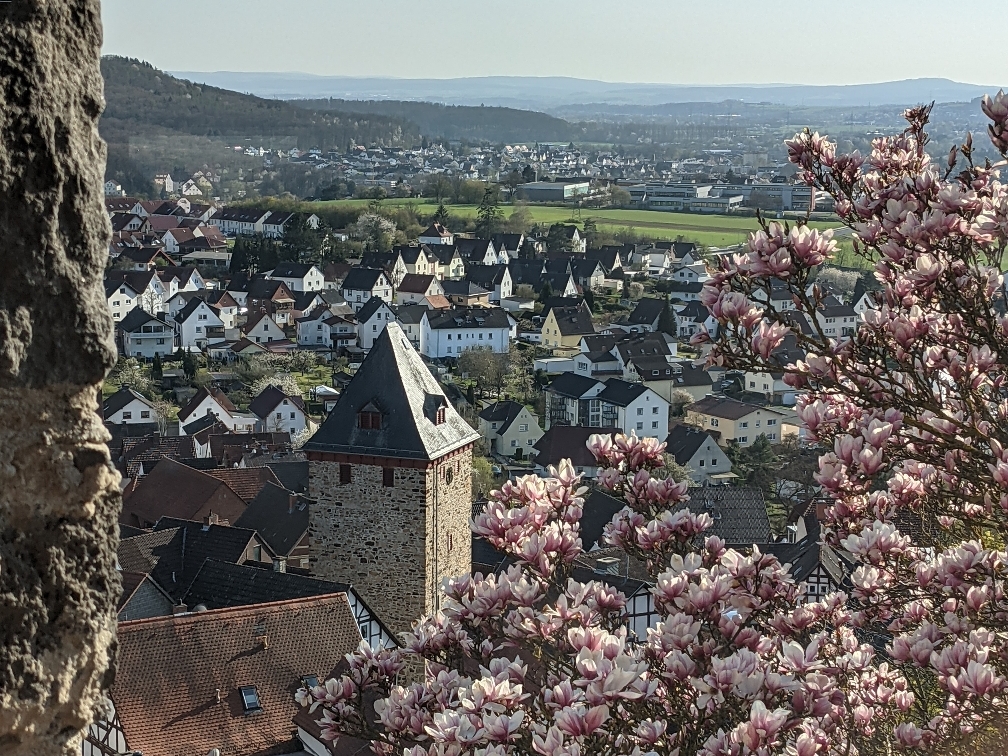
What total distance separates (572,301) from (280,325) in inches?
565

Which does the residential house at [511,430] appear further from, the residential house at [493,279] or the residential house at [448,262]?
the residential house at [448,262]

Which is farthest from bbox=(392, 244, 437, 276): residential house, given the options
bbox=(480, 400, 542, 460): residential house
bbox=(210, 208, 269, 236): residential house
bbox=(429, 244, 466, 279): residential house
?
bbox=(480, 400, 542, 460): residential house

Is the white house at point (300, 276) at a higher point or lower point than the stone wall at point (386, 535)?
lower

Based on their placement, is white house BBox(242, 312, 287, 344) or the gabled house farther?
the gabled house

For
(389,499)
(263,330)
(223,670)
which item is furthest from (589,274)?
(223,670)

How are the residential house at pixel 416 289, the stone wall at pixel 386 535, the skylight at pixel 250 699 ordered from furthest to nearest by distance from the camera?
1. the residential house at pixel 416 289
2. the stone wall at pixel 386 535
3. the skylight at pixel 250 699

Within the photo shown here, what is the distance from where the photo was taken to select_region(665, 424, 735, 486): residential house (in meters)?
40.4

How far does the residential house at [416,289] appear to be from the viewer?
7074 centimetres

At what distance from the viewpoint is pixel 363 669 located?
5309 millimetres

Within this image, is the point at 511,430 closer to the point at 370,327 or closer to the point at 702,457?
the point at 702,457

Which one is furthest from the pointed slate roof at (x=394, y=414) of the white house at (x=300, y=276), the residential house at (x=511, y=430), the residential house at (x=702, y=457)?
the white house at (x=300, y=276)

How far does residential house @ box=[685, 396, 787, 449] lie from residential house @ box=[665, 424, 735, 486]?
10.2 feet

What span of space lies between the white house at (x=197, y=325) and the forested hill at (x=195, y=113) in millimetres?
46656

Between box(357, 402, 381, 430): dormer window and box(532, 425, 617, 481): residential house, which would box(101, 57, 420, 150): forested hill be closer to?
box(532, 425, 617, 481): residential house
